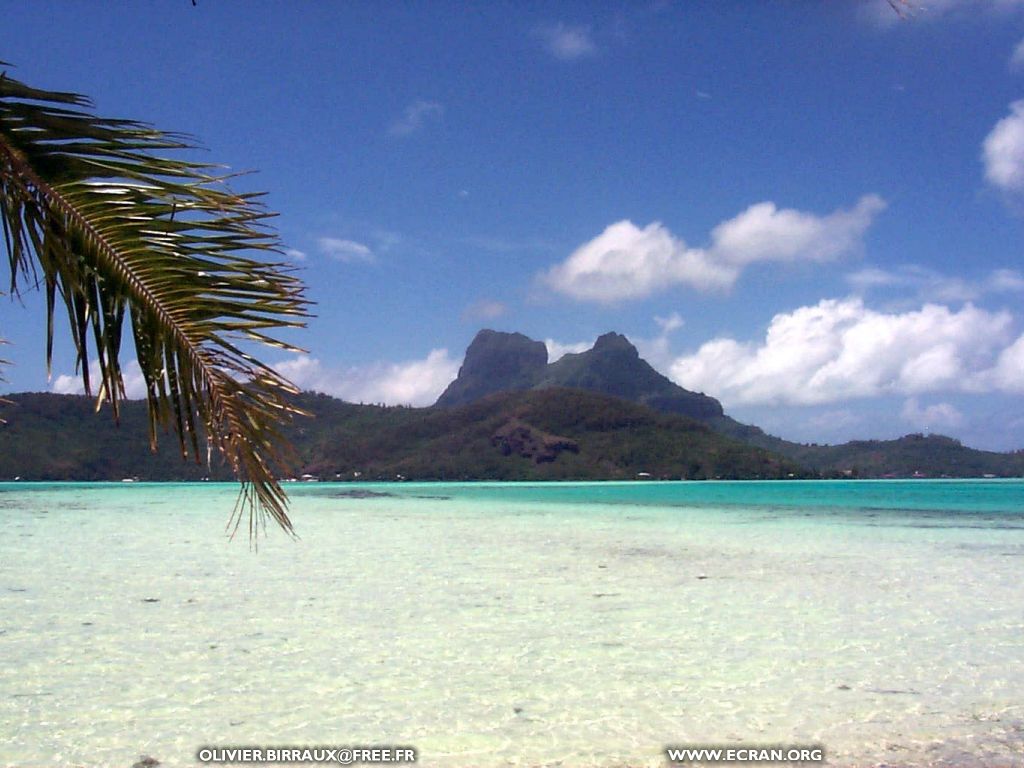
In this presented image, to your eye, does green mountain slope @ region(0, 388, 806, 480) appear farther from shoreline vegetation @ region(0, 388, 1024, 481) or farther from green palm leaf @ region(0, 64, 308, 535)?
green palm leaf @ region(0, 64, 308, 535)

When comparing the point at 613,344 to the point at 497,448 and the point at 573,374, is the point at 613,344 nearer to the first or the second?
the point at 573,374

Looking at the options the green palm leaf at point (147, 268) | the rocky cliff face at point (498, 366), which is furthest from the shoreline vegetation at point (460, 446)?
the green palm leaf at point (147, 268)

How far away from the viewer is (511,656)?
5734 millimetres

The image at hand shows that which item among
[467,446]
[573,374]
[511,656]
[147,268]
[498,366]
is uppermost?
[498,366]

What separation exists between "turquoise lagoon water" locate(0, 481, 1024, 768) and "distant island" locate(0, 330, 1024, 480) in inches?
2977

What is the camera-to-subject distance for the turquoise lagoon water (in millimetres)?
4074

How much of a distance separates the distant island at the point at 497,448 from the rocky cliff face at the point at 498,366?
58186mm

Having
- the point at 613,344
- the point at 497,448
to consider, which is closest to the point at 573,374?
the point at 613,344

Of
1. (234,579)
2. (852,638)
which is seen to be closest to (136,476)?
(234,579)

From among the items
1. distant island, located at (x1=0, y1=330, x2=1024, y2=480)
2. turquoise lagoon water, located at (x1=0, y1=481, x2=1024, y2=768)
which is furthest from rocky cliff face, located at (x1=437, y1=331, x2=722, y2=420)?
turquoise lagoon water, located at (x1=0, y1=481, x2=1024, y2=768)

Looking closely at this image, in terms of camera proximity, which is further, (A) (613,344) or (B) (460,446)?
(A) (613,344)

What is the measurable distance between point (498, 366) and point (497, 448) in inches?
3251

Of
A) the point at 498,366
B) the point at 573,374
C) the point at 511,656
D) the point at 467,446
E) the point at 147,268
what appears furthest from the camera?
the point at 498,366

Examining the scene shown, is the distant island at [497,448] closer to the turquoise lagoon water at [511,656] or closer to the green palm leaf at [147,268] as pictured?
the turquoise lagoon water at [511,656]
